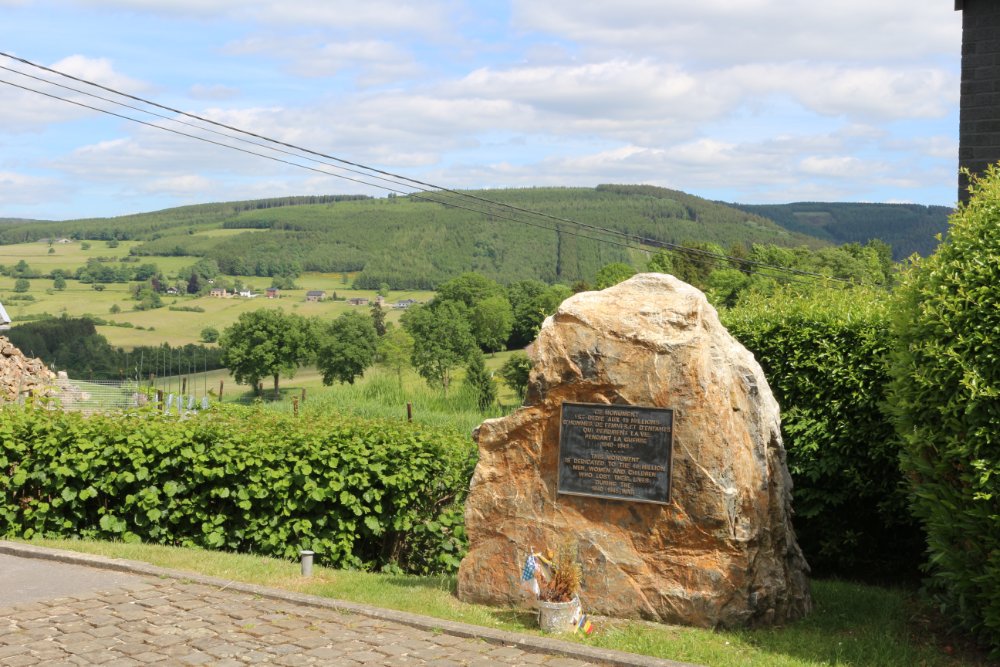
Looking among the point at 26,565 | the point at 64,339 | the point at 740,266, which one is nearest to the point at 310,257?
the point at 64,339

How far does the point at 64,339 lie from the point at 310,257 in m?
76.2

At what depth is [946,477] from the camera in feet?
22.6

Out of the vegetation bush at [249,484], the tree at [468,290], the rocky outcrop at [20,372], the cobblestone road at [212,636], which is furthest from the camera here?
the tree at [468,290]

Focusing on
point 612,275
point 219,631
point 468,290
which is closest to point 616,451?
point 219,631

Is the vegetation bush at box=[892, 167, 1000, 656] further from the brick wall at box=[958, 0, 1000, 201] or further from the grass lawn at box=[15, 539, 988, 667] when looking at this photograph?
the brick wall at box=[958, 0, 1000, 201]

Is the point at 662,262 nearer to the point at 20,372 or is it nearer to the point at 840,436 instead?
the point at 20,372

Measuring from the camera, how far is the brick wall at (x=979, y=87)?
1391cm

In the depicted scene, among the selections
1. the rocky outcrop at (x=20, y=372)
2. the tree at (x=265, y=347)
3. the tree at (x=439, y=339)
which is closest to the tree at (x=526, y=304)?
the tree at (x=439, y=339)

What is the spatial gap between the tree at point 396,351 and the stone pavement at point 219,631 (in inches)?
2627

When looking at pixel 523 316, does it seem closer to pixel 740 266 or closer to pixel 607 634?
pixel 740 266

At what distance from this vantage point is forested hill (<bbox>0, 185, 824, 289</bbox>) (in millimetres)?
153500

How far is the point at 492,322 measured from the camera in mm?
85312

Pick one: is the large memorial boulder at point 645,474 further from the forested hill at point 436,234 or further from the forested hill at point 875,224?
the forested hill at point 875,224

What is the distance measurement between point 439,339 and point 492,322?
790 cm
